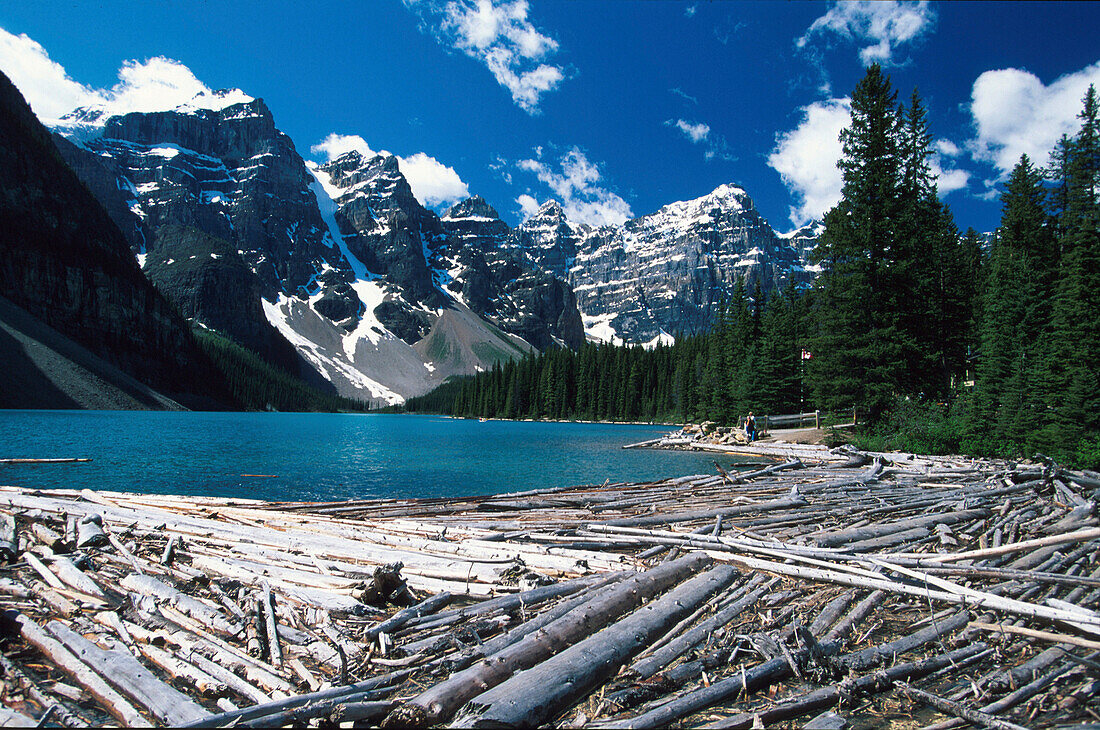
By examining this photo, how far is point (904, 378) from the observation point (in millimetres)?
27891

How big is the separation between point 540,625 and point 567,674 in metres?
0.76

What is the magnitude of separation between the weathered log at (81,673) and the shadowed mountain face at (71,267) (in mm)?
139723

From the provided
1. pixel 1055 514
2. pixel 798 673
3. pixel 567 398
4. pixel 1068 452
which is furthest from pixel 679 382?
pixel 798 673

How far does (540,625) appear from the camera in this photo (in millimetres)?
4703

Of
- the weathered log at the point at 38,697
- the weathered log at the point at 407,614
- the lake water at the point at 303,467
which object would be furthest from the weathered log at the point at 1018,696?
the lake water at the point at 303,467

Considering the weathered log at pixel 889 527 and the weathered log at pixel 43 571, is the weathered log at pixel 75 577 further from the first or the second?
the weathered log at pixel 889 527

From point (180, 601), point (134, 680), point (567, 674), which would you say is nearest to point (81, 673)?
point (134, 680)

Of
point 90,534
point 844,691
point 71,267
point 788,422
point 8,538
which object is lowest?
point 8,538

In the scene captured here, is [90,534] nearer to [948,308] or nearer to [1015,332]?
[1015,332]

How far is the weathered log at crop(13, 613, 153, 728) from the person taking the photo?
3.75 meters

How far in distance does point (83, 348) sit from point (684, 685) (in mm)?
141456

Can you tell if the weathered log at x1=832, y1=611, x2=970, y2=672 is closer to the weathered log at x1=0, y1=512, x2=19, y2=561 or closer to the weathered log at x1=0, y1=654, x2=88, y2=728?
the weathered log at x1=0, y1=654, x2=88, y2=728

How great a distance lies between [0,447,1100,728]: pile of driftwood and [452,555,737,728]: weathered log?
0.06ft

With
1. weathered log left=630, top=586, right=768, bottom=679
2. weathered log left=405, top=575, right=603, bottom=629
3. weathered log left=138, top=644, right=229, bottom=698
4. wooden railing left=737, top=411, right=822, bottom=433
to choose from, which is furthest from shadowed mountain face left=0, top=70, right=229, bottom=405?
weathered log left=630, top=586, right=768, bottom=679
